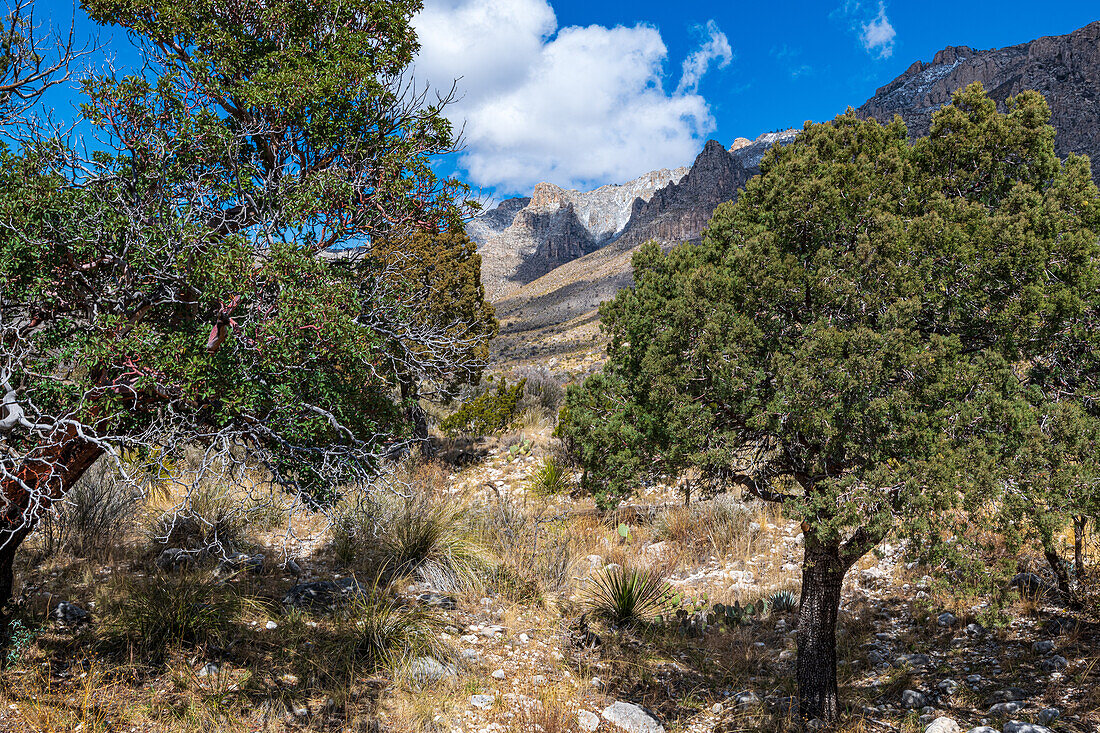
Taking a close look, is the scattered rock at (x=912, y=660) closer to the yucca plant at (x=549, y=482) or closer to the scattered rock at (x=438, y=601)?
the scattered rock at (x=438, y=601)

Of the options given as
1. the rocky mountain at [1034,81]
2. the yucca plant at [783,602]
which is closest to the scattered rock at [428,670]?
the yucca plant at [783,602]

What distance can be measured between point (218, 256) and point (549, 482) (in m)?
9.21

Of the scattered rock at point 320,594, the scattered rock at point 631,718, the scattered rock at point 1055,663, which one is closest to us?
the scattered rock at point 631,718

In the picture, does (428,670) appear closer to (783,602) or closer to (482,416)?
(783,602)

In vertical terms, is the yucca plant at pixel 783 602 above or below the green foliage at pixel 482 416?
below

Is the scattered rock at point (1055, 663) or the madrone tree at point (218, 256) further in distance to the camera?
the scattered rock at point (1055, 663)

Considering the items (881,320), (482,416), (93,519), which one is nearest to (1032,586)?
(881,320)

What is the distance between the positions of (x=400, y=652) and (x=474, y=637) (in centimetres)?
107

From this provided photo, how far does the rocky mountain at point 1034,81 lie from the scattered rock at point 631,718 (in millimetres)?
75355

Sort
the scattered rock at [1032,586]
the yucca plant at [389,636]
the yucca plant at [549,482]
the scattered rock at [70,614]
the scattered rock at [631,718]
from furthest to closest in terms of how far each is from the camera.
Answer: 1. the yucca plant at [549,482]
2. the scattered rock at [1032,586]
3. the yucca plant at [389,636]
4. the scattered rock at [70,614]
5. the scattered rock at [631,718]

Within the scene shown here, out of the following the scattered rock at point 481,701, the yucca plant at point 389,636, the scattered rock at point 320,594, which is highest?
the scattered rock at point 320,594

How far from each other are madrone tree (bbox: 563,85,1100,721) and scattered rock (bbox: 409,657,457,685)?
2.80 metres

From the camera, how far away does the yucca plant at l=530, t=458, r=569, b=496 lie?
12180 millimetres

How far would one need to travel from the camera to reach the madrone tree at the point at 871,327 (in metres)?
3.87
